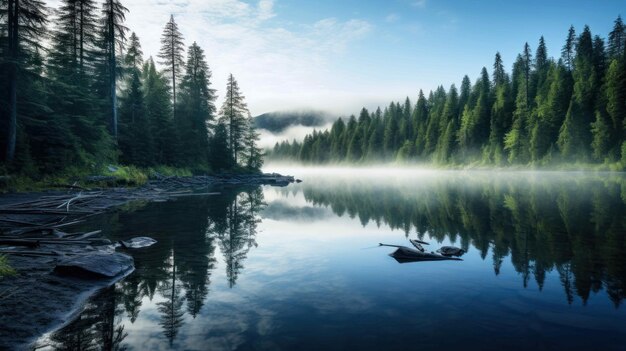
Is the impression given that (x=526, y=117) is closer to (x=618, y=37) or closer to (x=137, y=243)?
(x=618, y=37)

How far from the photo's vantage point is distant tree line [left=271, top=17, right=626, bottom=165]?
5116 centimetres

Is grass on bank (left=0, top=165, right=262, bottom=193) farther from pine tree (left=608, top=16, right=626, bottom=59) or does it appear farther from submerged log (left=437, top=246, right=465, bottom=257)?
pine tree (left=608, top=16, right=626, bottom=59)

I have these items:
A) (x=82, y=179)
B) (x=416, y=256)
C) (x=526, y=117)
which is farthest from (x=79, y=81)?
(x=526, y=117)

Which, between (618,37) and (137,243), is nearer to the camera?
(137,243)

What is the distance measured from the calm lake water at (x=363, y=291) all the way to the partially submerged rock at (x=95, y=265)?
0.42 meters

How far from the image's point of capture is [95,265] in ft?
24.0

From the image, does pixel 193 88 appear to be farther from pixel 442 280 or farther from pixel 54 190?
pixel 442 280

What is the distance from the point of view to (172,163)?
1646 inches

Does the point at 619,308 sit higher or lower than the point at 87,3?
lower

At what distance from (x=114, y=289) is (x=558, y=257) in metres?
10.9

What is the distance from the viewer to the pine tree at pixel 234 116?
54.7 metres

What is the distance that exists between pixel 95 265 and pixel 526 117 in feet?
239

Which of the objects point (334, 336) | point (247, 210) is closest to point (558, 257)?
point (334, 336)

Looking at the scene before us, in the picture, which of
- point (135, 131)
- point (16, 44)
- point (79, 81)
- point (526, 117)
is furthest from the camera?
point (526, 117)
